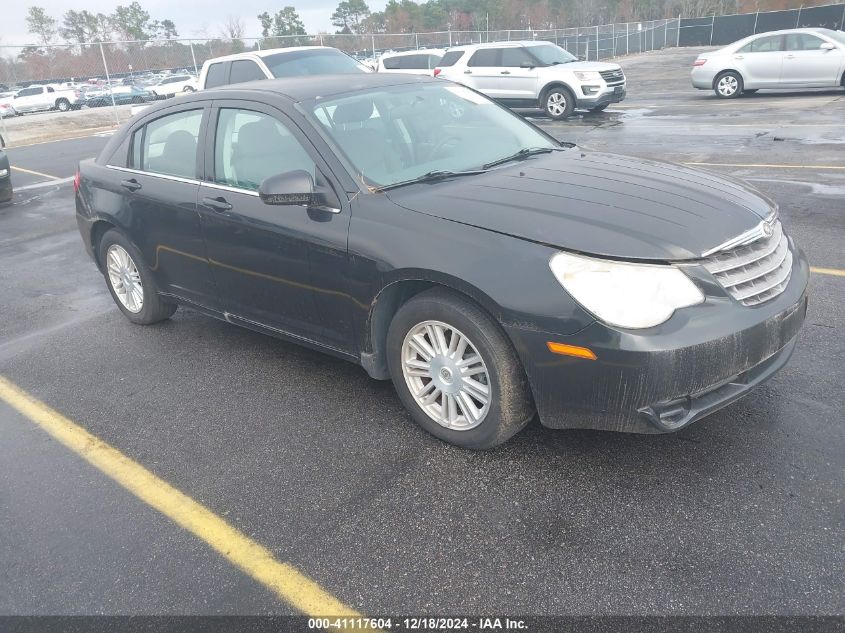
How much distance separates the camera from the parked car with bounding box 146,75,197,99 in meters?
30.7

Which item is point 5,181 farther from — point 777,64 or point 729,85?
point 777,64

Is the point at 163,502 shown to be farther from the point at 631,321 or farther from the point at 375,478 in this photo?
the point at 631,321

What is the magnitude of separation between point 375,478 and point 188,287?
2152 mm

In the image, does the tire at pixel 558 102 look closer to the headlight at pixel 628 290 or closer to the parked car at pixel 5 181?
the parked car at pixel 5 181

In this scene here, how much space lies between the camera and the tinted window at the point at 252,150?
375 cm

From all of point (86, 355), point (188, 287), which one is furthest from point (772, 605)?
point (86, 355)

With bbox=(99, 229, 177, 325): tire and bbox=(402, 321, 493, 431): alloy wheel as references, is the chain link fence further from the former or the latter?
bbox=(402, 321, 493, 431): alloy wheel

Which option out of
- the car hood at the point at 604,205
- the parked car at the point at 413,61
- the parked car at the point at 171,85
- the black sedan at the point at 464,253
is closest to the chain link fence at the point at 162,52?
the parked car at the point at 171,85

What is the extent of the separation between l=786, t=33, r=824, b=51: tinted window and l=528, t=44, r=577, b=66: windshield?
509cm

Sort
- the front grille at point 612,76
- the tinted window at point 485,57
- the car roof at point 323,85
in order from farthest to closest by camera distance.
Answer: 1. the tinted window at point 485,57
2. the front grille at point 612,76
3. the car roof at point 323,85

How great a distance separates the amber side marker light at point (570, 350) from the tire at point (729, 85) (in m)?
17.4

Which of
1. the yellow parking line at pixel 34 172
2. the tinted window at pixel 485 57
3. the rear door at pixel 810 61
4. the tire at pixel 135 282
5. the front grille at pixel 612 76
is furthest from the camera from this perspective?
the tinted window at pixel 485 57

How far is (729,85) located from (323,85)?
16.5 m

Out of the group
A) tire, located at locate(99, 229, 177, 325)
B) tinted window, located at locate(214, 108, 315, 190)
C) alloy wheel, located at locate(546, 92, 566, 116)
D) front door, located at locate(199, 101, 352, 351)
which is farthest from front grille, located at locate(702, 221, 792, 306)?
alloy wheel, located at locate(546, 92, 566, 116)
